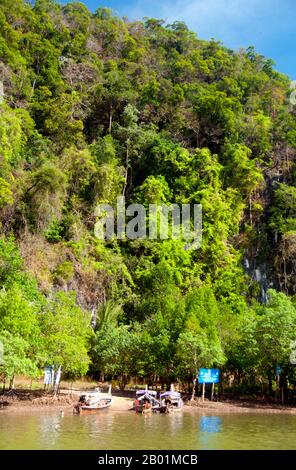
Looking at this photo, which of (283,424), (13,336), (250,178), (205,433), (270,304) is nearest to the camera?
(205,433)

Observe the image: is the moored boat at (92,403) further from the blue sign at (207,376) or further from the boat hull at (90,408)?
the blue sign at (207,376)

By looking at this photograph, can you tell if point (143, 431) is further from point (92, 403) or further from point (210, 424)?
point (92, 403)

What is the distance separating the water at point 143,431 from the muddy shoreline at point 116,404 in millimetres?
1055

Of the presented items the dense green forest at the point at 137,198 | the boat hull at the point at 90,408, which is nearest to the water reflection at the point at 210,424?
the boat hull at the point at 90,408

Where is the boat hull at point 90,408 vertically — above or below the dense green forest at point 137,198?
below

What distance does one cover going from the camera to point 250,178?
37312 millimetres

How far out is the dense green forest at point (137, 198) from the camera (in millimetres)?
23984

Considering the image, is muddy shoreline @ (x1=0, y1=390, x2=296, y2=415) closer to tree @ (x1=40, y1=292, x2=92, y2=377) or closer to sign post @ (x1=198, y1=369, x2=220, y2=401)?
sign post @ (x1=198, y1=369, x2=220, y2=401)

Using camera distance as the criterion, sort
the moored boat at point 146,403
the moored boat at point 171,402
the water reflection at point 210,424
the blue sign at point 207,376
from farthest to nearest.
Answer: the blue sign at point 207,376 < the moored boat at point 171,402 < the moored boat at point 146,403 < the water reflection at point 210,424

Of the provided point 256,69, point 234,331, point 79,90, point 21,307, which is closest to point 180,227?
point 234,331

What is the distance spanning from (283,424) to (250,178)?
22.7m

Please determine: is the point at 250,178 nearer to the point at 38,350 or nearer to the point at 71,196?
the point at 71,196

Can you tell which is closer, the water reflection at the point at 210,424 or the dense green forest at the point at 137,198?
the water reflection at the point at 210,424

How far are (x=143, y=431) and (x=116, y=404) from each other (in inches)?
245
